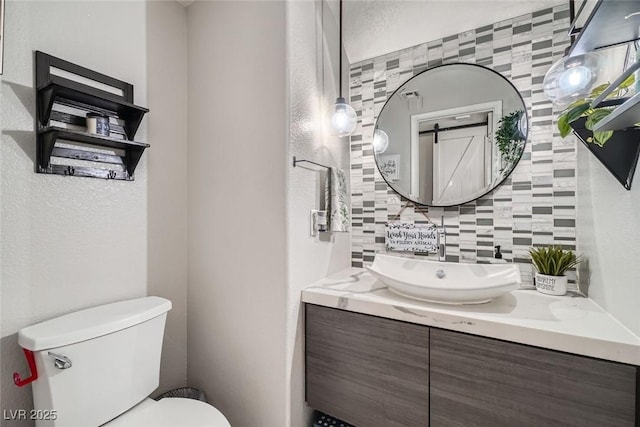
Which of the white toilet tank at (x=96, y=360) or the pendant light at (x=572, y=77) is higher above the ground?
the pendant light at (x=572, y=77)

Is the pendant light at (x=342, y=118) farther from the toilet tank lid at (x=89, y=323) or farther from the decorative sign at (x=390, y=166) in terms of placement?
the toilet tank lid at (x=89, y=323)

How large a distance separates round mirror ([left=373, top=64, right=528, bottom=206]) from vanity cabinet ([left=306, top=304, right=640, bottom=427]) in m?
0.78

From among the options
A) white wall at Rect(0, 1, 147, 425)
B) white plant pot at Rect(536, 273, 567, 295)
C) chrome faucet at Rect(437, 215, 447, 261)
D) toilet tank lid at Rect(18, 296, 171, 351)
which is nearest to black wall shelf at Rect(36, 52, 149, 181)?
white wall at Rect(0, 1, 147, 425)

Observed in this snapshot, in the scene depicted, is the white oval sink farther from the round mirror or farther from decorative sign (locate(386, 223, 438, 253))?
the round mirror

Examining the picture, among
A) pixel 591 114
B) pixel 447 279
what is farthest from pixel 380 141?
pixel 591 114

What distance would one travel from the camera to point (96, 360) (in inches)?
41.0

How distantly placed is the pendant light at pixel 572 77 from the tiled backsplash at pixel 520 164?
0.35 meters

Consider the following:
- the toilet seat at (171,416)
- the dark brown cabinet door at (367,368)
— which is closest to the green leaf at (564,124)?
the dark brown cabinet door at (367,368)

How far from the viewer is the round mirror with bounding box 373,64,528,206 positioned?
4.58 feet

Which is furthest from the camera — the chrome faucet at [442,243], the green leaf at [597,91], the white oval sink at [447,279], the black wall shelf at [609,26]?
the chrome faucet at [442,243]

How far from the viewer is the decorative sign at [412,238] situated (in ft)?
5.15

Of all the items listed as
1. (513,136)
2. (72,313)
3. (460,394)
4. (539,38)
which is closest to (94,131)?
(72,313)

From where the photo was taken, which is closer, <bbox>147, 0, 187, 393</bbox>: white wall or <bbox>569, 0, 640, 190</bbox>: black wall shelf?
<bbox>569, 0, 640, 190</bbox>: black wall shelf

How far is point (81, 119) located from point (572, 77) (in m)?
1.91
